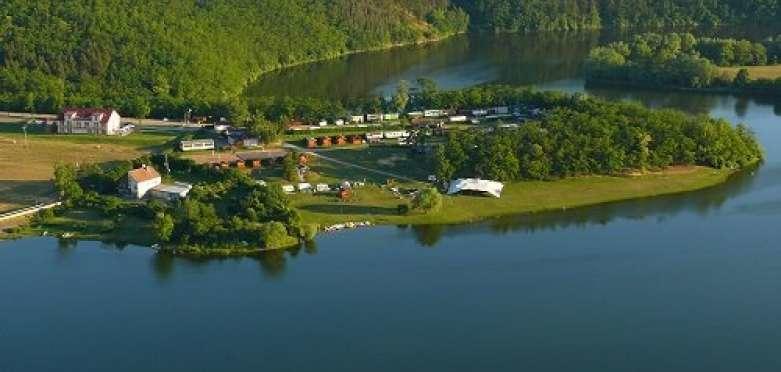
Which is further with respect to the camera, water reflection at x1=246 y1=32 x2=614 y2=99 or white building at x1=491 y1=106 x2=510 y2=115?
water reflection at x1=246 y1=32 x2=614 y2=99

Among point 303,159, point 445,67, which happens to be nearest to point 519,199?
point 303,159

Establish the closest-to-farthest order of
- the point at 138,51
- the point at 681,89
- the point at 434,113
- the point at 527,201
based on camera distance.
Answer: the point at 527,201
the point at 434,113
the point at 138,51
the point at 681,89

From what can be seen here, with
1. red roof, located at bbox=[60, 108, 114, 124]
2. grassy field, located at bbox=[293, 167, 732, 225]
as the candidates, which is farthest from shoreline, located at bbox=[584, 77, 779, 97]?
red roof, located at bbox=[60, 108, 114, 124]

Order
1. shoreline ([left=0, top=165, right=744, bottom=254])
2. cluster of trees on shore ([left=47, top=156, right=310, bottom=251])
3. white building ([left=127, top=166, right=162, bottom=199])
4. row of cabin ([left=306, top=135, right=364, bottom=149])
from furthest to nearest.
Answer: row of cabin ([left=306, top=135, right=364, bottom=149])
white building ([left=127, top=166, right=162, bottom=199])
shoreline ([left=0, top=165, right=744, bottom=254])
cluster of trees on shore ([left=47, top=156, right=310, bottom=251])

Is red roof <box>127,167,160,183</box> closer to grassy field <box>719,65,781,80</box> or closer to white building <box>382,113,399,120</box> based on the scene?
white building <box>382,113,399,120</box>

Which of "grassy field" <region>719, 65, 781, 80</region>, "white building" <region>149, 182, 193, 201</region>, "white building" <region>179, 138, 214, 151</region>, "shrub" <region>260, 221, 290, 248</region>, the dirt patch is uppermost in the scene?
"grassy field" <region>719, 65, 781, 80</region>

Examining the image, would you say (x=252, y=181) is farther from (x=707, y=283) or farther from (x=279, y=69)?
(x=279, y=69)

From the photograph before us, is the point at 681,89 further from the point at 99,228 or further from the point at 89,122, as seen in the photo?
the point at 99,228
